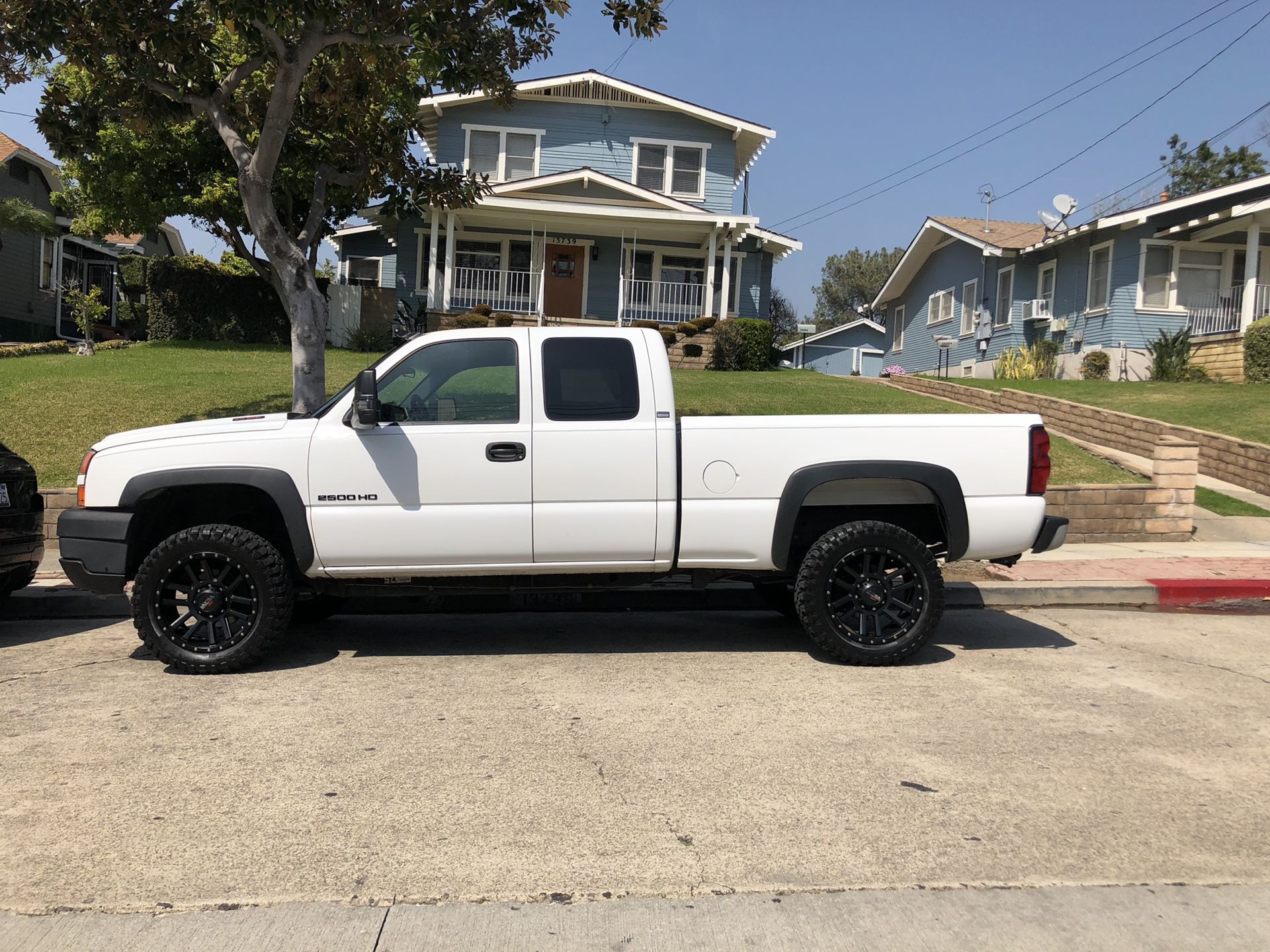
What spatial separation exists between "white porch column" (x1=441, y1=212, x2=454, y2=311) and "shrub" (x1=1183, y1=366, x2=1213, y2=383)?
658 inches

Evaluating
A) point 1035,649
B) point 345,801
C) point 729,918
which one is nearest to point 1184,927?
point 729,918

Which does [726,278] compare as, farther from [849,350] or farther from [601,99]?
[849,350]

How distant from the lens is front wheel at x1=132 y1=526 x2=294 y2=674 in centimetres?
575

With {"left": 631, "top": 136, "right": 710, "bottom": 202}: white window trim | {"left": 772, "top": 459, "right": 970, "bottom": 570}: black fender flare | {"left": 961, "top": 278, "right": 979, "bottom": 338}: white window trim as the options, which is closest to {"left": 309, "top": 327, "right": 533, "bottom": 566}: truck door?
{"left": 772, "top": 459, "right": 970, "bottom": 570}: black fender flare

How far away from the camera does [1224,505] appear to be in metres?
11.9

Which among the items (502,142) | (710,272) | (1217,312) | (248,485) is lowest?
(248,485)

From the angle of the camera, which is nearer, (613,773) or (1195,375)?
(613,773)

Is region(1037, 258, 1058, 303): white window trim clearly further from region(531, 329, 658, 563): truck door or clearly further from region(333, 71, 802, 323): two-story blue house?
region(531, 329, 658, 563): truck door

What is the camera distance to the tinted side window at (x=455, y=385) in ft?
19.4

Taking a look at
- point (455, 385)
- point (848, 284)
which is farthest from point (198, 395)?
point (848, 284)

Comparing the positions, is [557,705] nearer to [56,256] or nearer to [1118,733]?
[1118,733]

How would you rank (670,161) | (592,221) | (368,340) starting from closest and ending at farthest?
1. (368,340)
2. (592,221)
3. (670,161)

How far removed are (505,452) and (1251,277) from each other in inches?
852

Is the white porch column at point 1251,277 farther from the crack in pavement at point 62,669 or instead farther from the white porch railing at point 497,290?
the crack in pavement at point 62,669
